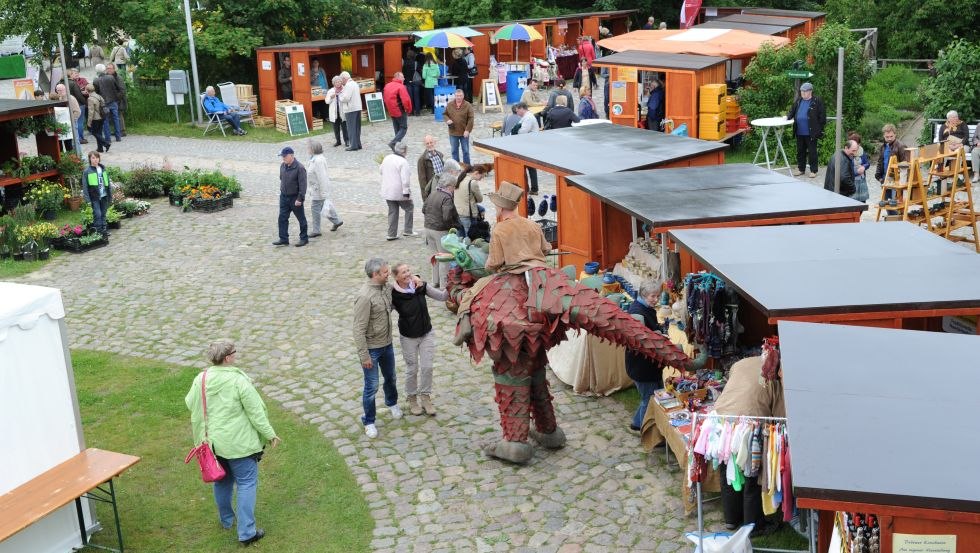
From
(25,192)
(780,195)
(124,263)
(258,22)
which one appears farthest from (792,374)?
(258,22)

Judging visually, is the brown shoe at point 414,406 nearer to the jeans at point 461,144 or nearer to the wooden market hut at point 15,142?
the jeans at point 461,144

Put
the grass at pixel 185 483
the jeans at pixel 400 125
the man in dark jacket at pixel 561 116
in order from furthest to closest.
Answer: the jeans at pixel 400 125
the man in dark jacket at pixel 561 116
the grass at pixel 185 483

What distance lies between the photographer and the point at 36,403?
8.45 meters

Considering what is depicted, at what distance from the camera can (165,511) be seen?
31.1 ft

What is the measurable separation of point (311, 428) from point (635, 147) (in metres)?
6.33

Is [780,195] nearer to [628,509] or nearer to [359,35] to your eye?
[628,509]

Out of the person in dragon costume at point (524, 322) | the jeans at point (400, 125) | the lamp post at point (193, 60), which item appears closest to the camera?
the person in dragon costume at point (524, 322)

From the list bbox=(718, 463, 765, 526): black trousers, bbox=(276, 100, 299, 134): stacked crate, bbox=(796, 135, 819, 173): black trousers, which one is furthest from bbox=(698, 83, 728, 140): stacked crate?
bbox=(718, 463, 765, 526): black trousers

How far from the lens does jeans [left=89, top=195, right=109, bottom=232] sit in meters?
18.0

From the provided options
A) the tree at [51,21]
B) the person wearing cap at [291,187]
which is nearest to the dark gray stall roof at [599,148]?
the person wearing cap at [291,187]

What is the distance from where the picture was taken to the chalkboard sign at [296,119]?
27375 mm

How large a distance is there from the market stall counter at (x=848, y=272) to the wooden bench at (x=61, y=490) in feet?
17.3

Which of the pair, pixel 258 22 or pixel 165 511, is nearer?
pixel 165 511

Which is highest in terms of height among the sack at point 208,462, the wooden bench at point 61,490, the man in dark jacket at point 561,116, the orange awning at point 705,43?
the orange awning at point 705,43
